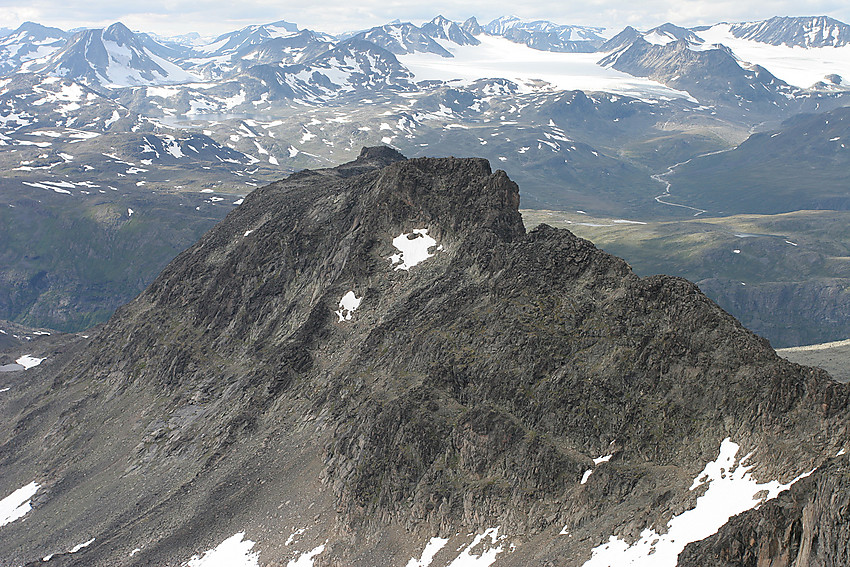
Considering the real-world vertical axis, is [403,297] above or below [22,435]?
above

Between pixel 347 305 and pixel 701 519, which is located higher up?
pixel 347 305

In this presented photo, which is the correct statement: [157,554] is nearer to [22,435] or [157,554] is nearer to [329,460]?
[329,460]

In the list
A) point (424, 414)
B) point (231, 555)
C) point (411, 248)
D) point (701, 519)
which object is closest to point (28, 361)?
point (411, 248)

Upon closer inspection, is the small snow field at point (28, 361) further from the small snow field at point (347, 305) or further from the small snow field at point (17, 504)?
the small snow field at point (347, 305)

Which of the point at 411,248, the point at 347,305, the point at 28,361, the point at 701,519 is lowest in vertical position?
the point at 28,361

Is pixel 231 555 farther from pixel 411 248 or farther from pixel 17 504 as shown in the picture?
pixel 411 248

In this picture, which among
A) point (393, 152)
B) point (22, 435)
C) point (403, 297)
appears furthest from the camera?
point (393, 152)

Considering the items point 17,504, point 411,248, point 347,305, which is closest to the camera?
point 17,504

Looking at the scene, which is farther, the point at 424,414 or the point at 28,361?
the point at 28,361

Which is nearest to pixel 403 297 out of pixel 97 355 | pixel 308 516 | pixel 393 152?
pixel 308 516
